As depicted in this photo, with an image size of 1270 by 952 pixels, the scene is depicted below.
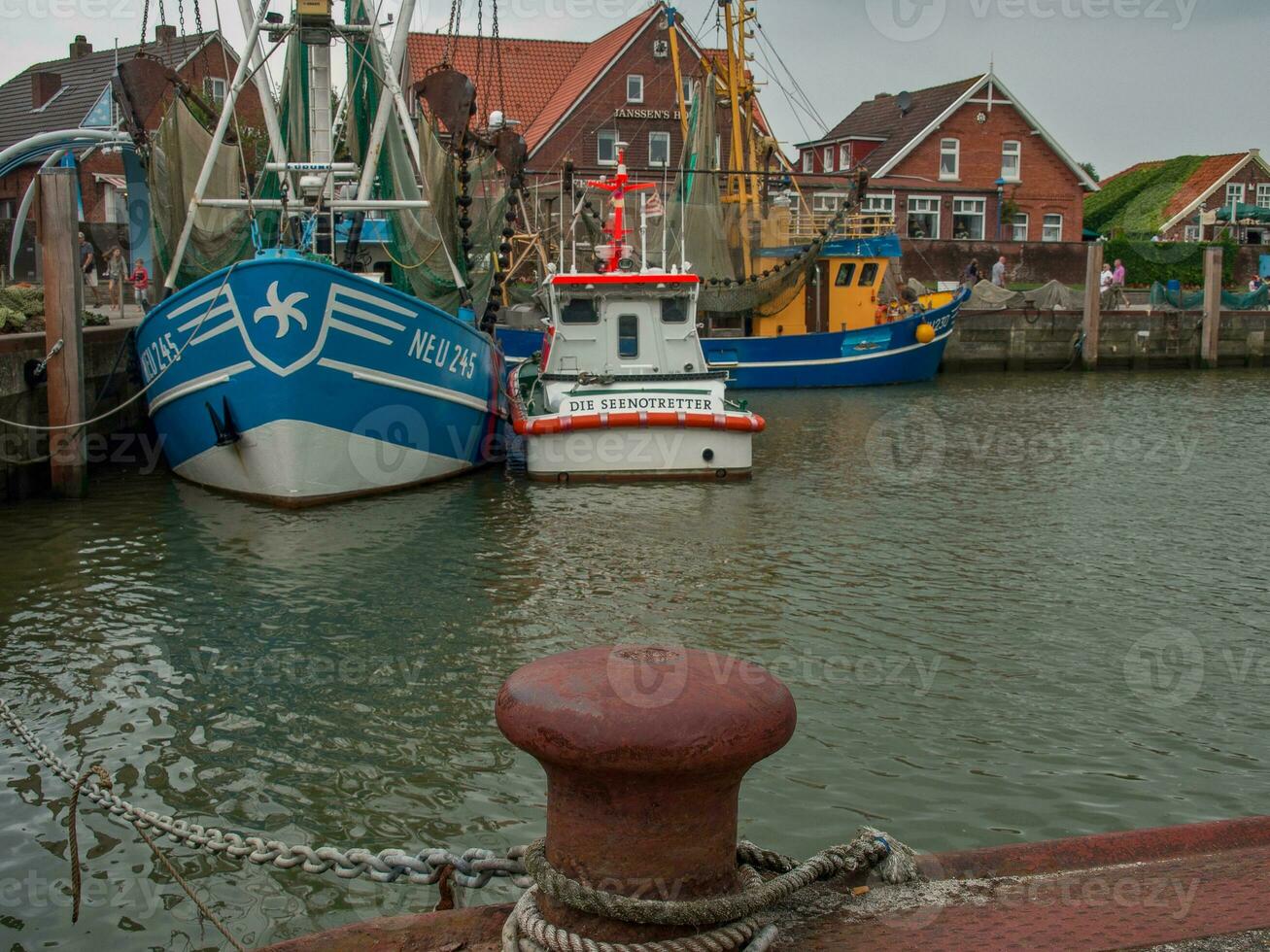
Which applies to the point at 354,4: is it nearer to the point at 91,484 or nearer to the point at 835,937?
the point at 91,484


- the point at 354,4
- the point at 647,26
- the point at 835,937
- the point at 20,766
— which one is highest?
the point at 647,26

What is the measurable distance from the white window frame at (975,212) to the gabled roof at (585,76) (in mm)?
13533

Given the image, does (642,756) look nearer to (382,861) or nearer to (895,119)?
(382,861)

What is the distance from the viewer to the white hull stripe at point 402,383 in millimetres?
13414

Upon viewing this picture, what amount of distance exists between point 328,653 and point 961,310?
29.5 metres

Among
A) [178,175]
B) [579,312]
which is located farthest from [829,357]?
[178,175]

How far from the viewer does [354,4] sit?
15969 millimetres

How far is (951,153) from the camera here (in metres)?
48.5

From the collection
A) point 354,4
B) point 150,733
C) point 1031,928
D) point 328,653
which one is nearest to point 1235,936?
point 1031,928

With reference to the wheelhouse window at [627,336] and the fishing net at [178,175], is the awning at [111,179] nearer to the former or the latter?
the fishing net at [178,175]

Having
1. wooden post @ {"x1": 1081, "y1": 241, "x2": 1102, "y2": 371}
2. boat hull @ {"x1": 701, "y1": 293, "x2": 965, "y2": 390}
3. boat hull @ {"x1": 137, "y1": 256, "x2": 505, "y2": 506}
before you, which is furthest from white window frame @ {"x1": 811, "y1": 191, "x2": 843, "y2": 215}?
boat hull @ {"x1": 137, "y1": 256, "x2": 505, "y2": 506}

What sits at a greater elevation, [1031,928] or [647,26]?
[647,26]

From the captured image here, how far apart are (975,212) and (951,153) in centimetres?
239

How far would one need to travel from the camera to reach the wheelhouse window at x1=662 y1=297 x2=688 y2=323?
17234mm
